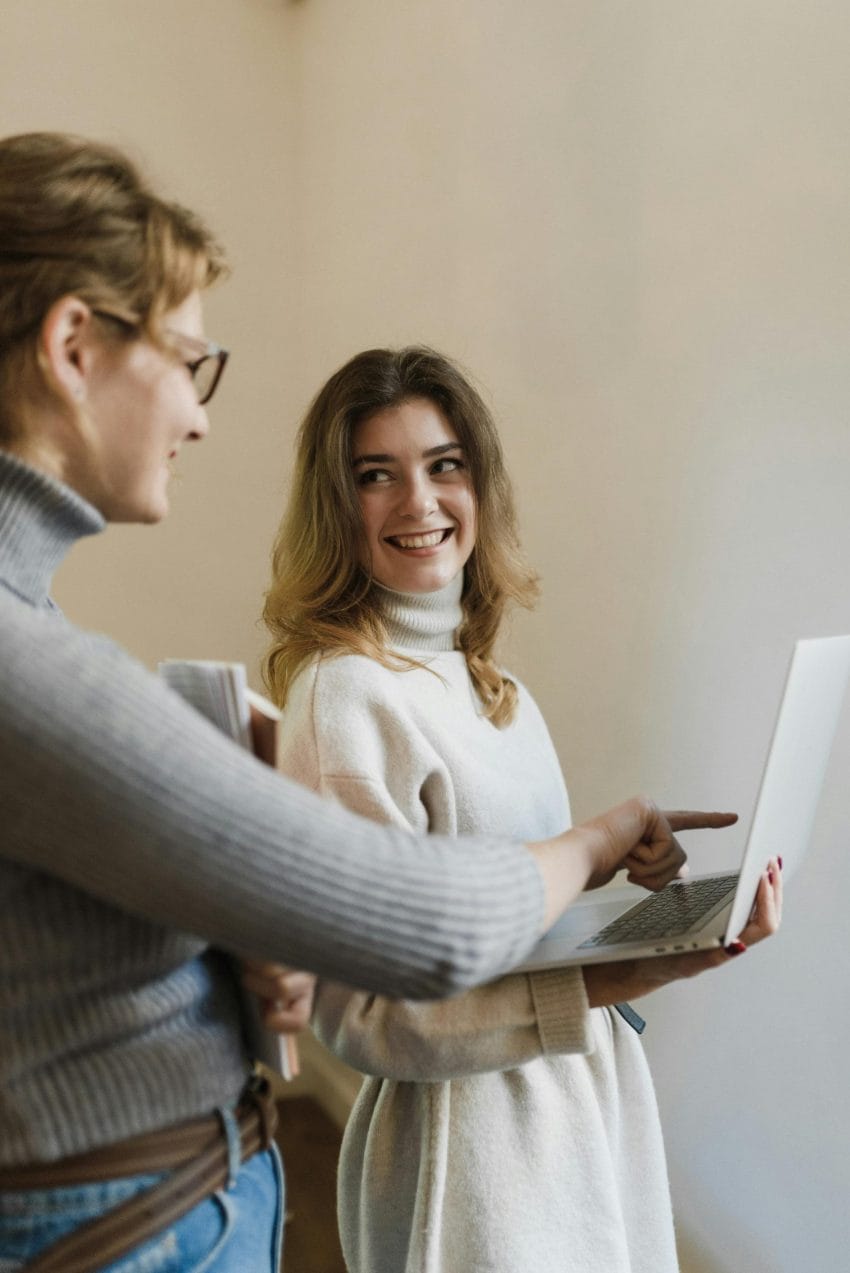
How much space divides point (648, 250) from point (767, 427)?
0.38 meters

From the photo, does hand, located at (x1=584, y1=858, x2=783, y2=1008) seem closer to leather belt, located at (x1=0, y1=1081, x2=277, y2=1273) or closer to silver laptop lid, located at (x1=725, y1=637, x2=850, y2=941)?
silver laptop lid, located at (x1=725, y1=637, x2=850, y2=941)

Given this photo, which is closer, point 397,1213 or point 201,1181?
point 201,1181

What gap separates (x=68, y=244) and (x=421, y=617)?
756 millimetres

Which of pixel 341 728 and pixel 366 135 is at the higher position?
pixel 366 135

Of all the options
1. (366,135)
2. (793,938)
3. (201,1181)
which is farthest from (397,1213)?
(366,135)

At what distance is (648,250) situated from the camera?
1.74m

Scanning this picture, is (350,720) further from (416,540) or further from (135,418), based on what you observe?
(135,418)

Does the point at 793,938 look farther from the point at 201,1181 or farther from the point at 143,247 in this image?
the point at 143,247

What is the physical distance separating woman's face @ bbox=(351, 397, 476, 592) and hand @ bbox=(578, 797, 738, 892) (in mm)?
392

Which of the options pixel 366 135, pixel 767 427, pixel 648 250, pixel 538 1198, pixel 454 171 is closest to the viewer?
pixel 538 1198

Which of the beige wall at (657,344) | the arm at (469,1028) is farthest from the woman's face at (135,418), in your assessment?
the beige wall at (657,344)

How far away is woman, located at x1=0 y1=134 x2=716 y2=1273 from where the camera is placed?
65cm

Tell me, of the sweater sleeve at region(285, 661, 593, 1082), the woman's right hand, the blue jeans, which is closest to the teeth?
the sweater sleeve at region(285, 661, 593, 1082)

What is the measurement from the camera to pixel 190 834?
2.10ft
